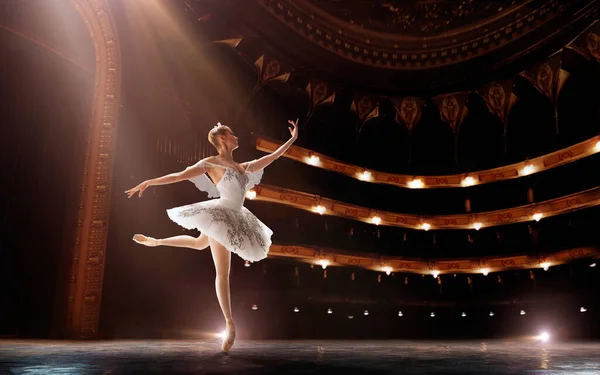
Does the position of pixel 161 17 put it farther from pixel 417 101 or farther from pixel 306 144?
pixel 417 101

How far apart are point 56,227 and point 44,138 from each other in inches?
72.7

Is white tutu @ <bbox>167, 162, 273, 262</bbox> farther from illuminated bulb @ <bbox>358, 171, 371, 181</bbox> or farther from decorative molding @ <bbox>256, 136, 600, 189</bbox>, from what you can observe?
illuminated bulb @ <bbox>358, 171, 371, 181</bbox>

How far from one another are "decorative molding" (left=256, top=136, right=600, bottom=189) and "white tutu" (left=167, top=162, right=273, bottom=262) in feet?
36.8

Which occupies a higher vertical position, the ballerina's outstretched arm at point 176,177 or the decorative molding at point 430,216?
the decorative molding at point 430,216

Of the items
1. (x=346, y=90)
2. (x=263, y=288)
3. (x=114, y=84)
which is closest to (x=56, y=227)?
(x=114, y=84)

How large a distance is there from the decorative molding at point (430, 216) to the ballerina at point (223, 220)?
33.9 ft

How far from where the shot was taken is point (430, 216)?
1888 cm

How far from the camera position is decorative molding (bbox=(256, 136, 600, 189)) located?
15.7 m

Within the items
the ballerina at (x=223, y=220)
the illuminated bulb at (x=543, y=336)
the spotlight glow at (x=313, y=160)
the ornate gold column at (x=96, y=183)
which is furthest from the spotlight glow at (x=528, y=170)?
the ballerina at (x=223, y=220)

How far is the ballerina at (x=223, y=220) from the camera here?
421cm

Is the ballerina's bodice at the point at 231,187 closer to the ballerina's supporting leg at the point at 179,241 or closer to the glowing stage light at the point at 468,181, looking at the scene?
the ballerina's supporting leg at the point at 179,241

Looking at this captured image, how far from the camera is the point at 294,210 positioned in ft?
56.1

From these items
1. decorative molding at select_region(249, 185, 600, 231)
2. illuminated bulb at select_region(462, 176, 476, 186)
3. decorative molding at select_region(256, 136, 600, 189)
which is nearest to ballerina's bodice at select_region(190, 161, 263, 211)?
decorative molding at select_region(249, 185, 600, 231)

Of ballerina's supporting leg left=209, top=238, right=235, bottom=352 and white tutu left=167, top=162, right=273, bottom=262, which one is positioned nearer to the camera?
white tutu left=167, top=162, right=273, bottom=262
